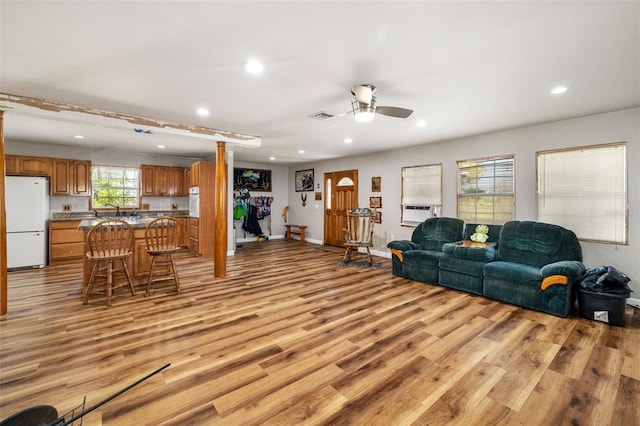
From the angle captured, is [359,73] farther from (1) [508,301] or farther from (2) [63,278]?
(2) [63,278]

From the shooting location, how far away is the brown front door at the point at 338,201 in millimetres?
7520

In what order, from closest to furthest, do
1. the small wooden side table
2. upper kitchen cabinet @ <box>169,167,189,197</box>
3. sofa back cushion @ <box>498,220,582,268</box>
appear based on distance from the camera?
sofa back cushion @ <box>498,220,582,268</box> < upper kitchen cabinet @ <box>169,167,189,197</box> < the small wooden side table

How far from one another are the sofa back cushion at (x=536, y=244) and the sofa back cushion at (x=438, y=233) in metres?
0.69

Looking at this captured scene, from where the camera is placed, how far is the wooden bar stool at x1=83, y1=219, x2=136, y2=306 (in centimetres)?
345

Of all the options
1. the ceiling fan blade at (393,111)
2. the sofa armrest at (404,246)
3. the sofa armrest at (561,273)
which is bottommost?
the sofa armrest at (561,273)

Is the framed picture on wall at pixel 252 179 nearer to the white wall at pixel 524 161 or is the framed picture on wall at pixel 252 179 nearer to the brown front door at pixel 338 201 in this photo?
the brown front door at pixel 338 201

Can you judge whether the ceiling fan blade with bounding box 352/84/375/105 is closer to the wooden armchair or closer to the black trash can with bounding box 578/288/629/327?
the black trash can with bounding box 578/288/629/327

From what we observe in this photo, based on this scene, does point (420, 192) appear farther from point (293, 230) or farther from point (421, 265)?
point (293, 230)

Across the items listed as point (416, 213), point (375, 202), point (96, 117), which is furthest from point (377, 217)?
point (96, 117)

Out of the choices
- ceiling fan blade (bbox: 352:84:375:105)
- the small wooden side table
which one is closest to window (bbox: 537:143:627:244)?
ceiling fan blade (bbox: 352:84:375:105)

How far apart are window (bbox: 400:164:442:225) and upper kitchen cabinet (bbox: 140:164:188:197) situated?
5655 millimetres

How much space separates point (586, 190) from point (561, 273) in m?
1.55

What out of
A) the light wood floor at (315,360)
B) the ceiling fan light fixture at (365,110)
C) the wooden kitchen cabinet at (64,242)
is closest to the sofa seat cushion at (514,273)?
the light wood floor at (315,360)

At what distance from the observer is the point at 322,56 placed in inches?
90.9
